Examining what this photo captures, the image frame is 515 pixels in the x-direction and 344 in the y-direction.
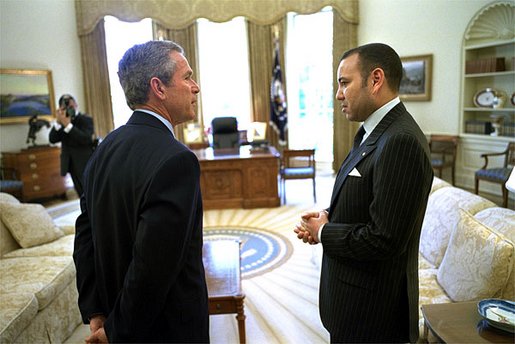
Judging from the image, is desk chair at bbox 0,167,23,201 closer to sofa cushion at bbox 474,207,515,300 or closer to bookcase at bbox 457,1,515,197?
sofa cushion at bbox 474,207,515,300

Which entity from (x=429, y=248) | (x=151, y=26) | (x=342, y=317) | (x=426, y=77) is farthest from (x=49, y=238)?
(x=426, y=77)

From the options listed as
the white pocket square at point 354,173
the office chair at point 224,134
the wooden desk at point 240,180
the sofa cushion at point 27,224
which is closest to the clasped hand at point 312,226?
→ the white pocket square at point 354,173

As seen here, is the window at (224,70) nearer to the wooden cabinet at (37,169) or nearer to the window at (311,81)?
the window at (311,81)

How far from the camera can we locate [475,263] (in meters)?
1.95

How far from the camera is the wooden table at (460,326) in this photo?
4.65 ft

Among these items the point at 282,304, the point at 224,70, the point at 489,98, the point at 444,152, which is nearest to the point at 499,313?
the point at 282,304

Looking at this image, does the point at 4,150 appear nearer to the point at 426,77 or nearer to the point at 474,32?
the point at 426,77

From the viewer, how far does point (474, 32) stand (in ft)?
19.6

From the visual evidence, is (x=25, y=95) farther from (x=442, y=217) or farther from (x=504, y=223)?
(x=504, y=223)

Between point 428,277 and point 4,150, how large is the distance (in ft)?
19.9

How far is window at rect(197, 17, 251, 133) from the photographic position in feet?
25.5

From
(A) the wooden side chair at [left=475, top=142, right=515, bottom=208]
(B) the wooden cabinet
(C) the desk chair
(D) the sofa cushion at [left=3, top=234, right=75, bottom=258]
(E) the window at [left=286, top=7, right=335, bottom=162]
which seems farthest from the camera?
(E) the window at [left=286, top=7, right=335, bottom=162]

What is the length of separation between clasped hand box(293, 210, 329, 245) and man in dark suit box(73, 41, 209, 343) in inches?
17.6

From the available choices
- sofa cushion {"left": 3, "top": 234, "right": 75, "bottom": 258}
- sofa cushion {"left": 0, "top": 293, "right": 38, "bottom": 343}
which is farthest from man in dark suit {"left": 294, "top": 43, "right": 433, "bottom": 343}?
sofa cushion {"left": 3, "top": 234, "right": 75, "bottom": 258}
